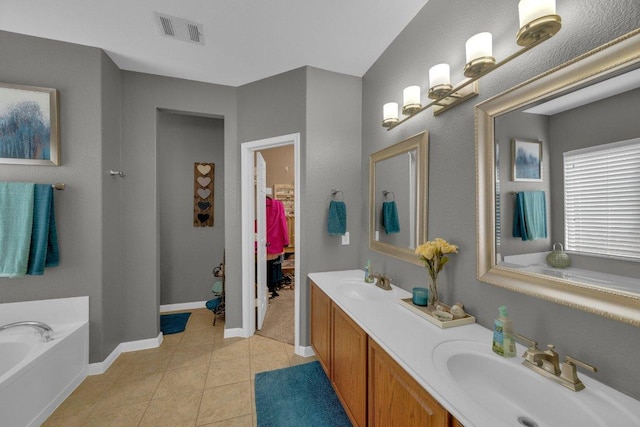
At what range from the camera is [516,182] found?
113 centimetres

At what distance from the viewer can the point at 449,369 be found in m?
1.01

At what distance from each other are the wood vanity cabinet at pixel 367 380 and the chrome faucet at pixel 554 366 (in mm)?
406

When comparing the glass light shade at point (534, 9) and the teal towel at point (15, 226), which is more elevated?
the glass light shade at point (534, 9)

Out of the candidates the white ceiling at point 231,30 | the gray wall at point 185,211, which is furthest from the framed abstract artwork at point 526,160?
the gray wall at point 185,211

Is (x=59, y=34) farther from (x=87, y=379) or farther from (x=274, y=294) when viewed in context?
(x=274, y=294)

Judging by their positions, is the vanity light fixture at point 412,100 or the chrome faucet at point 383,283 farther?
the chrome faucet at point 383,283

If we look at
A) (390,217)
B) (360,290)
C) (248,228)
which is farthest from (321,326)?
(248,228)

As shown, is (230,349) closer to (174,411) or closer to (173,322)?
(174,411)

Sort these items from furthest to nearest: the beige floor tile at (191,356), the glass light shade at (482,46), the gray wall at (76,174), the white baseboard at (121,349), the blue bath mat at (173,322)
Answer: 1. the blue bath mat at (173,322)
2. the beige floor tile at (191,356)
3. the white baseboard at (121,349)
4. the gray wall at (76,174)
5. the glass light shade at (482,46)

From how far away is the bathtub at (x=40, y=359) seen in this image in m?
1.47

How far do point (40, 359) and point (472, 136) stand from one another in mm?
2997

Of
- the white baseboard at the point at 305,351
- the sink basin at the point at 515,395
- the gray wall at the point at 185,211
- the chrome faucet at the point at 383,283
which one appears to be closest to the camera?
the sink basin at the point at 515,395

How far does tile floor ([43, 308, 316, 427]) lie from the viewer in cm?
171

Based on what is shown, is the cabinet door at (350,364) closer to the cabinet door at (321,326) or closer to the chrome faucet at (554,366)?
the cabinet door at (321,326)
